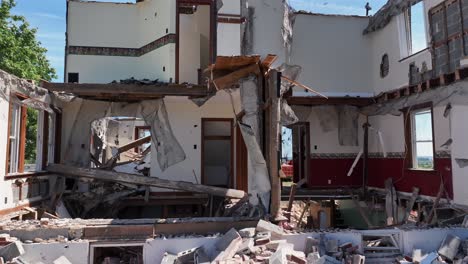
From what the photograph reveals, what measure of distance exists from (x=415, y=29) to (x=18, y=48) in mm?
16523

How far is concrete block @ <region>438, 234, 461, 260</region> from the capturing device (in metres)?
6.02

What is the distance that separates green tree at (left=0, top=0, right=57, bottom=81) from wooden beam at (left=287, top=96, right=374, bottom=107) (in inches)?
491

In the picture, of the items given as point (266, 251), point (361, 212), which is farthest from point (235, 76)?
point (361, 212)

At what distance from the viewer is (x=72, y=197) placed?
32.2 ft

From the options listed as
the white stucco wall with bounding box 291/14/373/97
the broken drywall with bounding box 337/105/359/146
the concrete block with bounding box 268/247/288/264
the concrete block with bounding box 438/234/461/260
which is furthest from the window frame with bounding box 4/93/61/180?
the broken drywall with bounding box 337/105/359/146

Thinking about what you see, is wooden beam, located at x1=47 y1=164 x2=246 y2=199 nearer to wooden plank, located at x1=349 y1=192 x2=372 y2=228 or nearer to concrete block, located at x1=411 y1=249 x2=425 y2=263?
concrete block, located at x1=411 y1=249 x2=425 y2=263

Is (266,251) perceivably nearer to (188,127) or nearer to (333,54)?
(188,127)

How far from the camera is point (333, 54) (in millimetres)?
12977

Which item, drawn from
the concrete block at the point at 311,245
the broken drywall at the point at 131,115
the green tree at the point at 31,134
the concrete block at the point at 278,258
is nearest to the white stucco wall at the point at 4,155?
the broken drywall at the point at 131,115

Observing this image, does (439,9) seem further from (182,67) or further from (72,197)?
(72,197)

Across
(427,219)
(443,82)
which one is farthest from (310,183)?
(443,82)

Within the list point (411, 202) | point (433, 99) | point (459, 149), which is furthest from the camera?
point (411, 202)

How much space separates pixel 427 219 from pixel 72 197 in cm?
900

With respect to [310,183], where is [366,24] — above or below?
above
